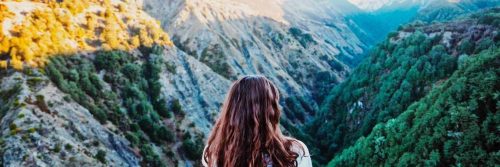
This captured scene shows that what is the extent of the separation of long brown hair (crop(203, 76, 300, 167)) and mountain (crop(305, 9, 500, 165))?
209ft

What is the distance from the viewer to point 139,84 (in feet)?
238

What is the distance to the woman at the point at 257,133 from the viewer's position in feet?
17.6

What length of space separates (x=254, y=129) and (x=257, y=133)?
0.23 ft

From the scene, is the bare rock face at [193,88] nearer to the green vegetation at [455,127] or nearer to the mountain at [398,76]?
the mountain at [398,76]

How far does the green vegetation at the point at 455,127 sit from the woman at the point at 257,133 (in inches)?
1659

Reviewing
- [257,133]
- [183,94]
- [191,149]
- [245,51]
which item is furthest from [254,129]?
[245,51]

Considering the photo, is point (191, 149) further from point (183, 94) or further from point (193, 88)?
point (193, 88)

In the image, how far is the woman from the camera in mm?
5367

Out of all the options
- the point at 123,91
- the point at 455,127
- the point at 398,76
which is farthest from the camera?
the point at 398,76

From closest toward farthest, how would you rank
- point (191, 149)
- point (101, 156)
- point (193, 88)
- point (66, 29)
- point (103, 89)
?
point (101, 156) → point (103, 89) → point (191, 149) → point (66, 29) → point (193, 88)

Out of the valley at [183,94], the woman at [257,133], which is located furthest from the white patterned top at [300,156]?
the valley at [183,94]

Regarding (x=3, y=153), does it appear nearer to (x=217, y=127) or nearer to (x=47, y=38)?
(x=47, y=38)

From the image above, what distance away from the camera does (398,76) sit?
90.5 meters

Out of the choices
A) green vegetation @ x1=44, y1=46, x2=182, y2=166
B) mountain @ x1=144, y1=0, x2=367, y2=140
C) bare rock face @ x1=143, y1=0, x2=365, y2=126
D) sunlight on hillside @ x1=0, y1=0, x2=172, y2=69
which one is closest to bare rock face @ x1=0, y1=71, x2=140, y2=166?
green vegetation @ x1=44, y1=46, x2=182, y2=166
